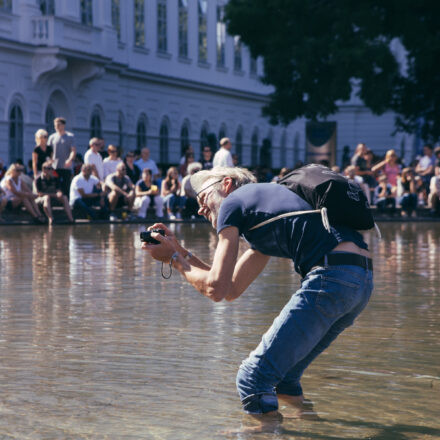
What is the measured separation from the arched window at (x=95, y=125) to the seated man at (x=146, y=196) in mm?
15236

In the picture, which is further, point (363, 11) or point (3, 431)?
point (363, 11)

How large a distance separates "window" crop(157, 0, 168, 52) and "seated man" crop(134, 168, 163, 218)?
22385 millimetres

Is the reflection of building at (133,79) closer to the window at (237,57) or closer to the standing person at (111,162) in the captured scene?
the window at (237,57)

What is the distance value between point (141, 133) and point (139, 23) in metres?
4.45

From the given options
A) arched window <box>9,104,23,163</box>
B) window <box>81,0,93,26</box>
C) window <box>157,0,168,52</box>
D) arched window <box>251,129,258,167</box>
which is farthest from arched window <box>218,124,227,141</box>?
arched window <box>9,104,23,163</box>

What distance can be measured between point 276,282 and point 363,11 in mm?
26152

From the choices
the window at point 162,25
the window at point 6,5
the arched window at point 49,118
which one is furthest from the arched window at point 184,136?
the window at point 6,5

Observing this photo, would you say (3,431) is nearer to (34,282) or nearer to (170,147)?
(34,282)

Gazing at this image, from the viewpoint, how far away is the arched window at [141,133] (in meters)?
45.5

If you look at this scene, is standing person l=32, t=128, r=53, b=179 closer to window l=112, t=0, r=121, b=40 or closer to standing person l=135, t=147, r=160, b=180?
standing person l=135, t=147, r=160, b=180

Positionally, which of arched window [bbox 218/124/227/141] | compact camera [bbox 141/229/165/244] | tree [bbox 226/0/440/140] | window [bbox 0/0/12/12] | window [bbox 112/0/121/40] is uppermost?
window [bbox 112/0/121/40]

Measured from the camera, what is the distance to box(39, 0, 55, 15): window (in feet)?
125

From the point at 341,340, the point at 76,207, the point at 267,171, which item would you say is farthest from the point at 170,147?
the point at 341,340

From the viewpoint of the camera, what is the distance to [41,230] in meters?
21.7
